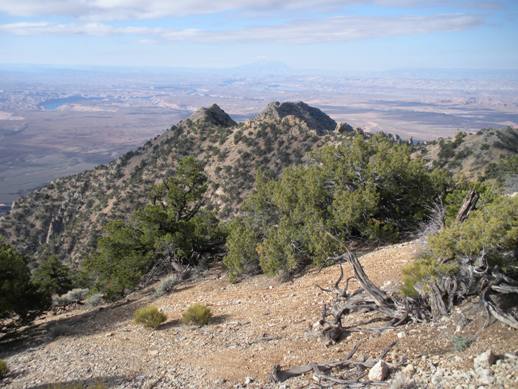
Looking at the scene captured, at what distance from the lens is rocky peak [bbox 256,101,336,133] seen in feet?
175

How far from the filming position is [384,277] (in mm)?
10812

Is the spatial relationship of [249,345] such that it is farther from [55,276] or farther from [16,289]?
[55,276]

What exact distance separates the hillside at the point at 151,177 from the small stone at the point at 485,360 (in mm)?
30187

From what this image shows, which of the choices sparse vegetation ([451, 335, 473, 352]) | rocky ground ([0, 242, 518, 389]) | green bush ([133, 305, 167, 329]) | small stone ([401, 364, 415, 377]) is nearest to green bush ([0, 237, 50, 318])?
rocky ground ([0, 242, 518, 389])

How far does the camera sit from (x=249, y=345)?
29.5ft

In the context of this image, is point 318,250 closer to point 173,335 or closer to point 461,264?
point 173,335

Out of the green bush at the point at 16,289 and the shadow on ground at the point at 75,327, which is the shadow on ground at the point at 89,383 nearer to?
the shadow on ground at the point at 75,327

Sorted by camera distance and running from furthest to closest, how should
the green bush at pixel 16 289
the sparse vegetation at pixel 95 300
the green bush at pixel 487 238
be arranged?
the sparse vegetation at pixel 95 300
the green bush at pixel 16 289
the green bush at pixel 487 238

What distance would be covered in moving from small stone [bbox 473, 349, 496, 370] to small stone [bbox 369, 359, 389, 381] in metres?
1.14

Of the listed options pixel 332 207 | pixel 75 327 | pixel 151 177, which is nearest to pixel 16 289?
pixel 75 327

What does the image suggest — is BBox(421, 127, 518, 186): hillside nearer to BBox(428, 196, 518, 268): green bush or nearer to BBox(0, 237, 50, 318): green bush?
BBox(428, 196, 518, 268): green bush

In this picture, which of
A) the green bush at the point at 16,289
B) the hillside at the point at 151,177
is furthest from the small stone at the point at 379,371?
the hillside at the point at 151,177

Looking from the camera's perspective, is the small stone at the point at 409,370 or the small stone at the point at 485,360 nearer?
the small stone at the point at 485,360

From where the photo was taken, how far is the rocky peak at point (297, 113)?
175 ft
